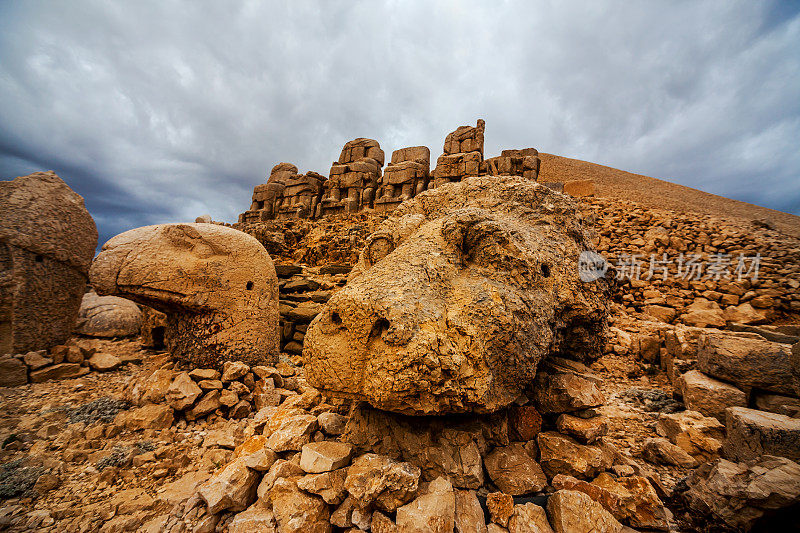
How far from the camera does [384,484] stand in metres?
1.28

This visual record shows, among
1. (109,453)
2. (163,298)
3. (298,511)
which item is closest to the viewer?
(298,511)

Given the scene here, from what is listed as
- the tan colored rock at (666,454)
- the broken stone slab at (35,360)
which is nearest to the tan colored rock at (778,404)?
the tan colored rock at (666,454)

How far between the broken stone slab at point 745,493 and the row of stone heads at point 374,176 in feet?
23.9

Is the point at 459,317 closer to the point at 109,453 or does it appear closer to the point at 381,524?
the point at 381,524

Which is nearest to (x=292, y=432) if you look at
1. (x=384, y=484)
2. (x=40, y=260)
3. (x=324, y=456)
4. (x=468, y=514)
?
(x=324, y=456)

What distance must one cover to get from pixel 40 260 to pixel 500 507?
5.57 m

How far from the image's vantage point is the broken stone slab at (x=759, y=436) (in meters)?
1.67

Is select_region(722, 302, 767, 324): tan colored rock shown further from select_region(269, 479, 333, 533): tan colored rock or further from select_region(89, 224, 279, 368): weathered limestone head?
select_region(89, 224, 279, 368): weathered limestone head

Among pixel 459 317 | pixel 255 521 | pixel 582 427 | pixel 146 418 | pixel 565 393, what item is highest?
pixel 459 317

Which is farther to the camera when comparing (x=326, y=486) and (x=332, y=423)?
(x=332, y=423)

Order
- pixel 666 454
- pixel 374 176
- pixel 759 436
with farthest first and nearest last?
pixel 374 176 → pixel 666 454 → pixel 759 436

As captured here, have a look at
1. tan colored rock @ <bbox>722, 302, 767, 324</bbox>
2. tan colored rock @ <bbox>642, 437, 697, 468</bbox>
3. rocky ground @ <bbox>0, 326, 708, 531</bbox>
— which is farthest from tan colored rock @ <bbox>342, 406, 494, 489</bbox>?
tan colored rock @ <bbox>722, 302, 767, 324</bbox>

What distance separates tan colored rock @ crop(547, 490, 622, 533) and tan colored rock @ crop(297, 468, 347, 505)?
0.96 m

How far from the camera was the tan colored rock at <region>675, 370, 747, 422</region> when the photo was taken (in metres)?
2.44
